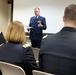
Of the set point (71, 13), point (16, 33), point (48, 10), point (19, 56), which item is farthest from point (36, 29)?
point (71, 13)

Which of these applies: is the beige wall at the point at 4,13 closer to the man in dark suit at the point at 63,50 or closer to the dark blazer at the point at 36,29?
Answer: the dark blazer at the point at 36,29

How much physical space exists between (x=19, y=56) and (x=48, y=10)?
151 inches

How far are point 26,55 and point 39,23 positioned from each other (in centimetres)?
301

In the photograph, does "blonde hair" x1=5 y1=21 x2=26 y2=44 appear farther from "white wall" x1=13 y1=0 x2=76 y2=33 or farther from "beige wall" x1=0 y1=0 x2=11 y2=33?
"beige wall" x1=0 y1=0 x2=11 y2=33

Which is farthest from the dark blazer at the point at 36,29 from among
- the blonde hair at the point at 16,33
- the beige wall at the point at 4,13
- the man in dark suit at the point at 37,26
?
the blonde hair at the point at 16,33

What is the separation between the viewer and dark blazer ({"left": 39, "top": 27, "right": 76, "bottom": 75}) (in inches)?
60.9

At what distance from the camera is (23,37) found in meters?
2.18

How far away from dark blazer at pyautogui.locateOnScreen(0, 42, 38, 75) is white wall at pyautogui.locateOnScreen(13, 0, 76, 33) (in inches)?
138

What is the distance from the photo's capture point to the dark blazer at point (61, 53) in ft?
5.08

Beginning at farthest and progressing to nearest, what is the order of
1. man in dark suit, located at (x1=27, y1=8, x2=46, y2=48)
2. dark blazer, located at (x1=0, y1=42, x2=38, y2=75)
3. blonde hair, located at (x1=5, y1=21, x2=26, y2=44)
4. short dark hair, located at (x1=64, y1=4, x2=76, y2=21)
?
man in dark suit, located at (x1=27, y1=8, x2=46, y2=48), blonde hair, located at (x1=5, y1=21, x2=26, y2=44), dark blazer, located at (x1=0, y1=42, x2=38, y2=75), short dark hair, located at (x1=64, y1=4, x2=76, y2=21)

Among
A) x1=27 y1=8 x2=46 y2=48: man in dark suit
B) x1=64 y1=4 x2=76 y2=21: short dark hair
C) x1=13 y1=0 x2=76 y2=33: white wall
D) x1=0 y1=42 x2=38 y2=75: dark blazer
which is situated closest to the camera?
x1=64 y1=4 x2=76 y2=21: short dark hair

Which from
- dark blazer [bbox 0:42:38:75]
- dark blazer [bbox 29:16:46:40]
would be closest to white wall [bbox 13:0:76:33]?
dark blazer [bbox 29:16:46:40]

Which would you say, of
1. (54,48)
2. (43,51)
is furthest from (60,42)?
(43,51)

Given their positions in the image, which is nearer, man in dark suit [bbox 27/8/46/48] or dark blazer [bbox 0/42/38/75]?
dark blazer [bbox 0/42/38/75]
